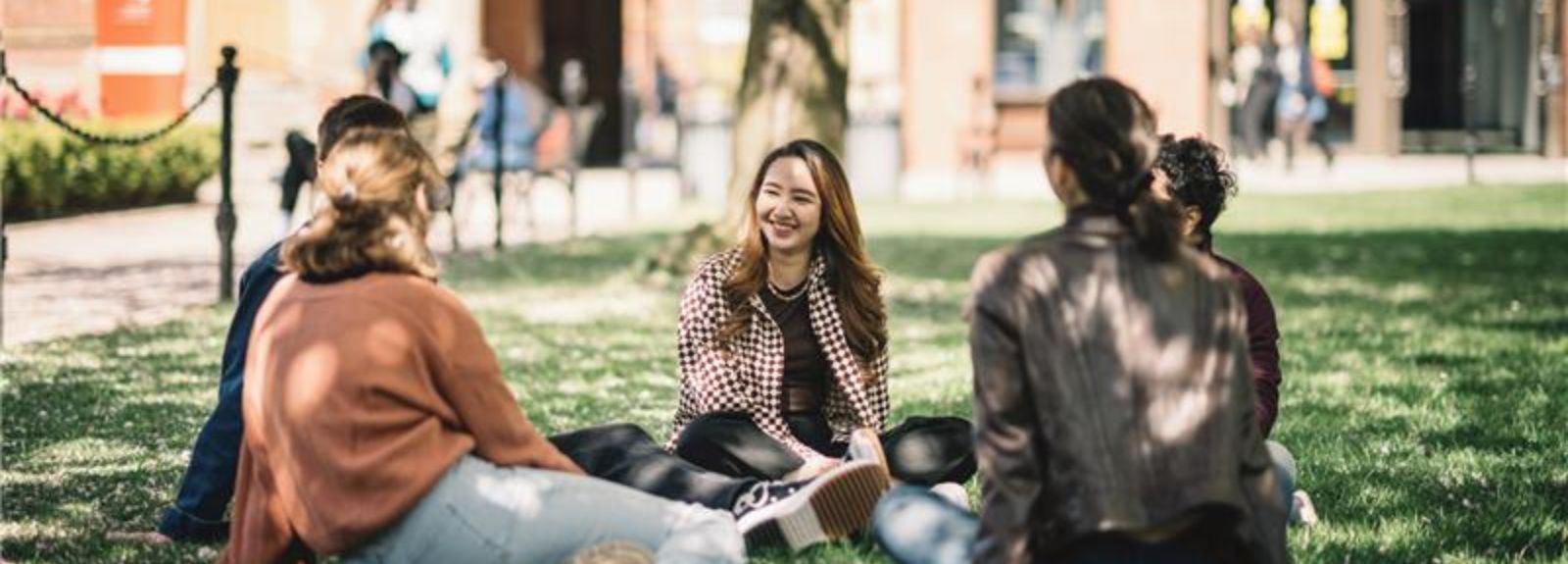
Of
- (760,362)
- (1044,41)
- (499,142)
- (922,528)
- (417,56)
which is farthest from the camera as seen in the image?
(1044,41)

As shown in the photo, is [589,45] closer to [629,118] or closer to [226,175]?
[629,118]

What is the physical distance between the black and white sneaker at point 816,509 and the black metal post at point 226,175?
6.58m

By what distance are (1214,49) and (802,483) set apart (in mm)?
24533

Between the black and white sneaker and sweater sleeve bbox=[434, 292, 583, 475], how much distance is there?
76 cm

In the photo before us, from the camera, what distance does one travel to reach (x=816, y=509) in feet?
16.1

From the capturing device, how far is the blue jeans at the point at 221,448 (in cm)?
512

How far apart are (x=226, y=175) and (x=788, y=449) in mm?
6379

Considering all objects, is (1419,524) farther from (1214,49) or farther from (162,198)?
(1214,49)

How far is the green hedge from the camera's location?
1694 centimetres

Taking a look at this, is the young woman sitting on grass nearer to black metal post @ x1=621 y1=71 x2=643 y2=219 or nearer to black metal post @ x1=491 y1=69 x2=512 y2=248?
black metal post @ x1=491 y1=69 x2=512 y2=248

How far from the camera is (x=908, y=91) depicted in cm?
2794

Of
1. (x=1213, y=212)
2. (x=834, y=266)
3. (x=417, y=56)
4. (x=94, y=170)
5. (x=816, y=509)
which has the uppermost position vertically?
(x=417, y=56)

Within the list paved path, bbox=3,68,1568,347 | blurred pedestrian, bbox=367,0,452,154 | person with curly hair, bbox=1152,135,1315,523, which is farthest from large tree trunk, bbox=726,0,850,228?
person with curly hair, bbox=1152,135,1315,523

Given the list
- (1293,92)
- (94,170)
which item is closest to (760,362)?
(94,170)
